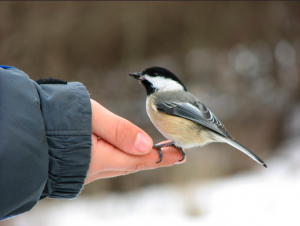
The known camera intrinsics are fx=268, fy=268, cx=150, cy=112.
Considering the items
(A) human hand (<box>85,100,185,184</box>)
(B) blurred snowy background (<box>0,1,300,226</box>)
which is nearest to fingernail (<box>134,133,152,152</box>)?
(A) human hand (<box>85,100,185,184</box>)

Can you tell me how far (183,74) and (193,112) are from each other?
128cm

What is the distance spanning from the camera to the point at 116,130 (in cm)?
99

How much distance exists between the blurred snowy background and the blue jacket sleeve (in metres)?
1.34

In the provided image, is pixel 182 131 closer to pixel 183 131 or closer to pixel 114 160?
pixel 183 131

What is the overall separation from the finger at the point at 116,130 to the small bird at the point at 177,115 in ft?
0.75

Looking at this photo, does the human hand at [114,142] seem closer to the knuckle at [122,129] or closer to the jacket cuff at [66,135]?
the knuckle at [122,129]

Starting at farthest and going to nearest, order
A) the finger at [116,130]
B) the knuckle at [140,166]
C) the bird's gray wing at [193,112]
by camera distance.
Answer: the bird's gray wing at [193,112]
the knuckle at [140,166]
the finger at [116,130]

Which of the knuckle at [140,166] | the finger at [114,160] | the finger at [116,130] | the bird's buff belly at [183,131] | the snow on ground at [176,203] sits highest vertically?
the finger at [116,130]

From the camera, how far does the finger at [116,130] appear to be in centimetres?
97

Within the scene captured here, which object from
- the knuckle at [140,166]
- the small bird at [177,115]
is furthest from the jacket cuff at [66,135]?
the small bird at [177,115]

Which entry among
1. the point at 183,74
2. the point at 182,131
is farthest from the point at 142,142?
the point at 183,74

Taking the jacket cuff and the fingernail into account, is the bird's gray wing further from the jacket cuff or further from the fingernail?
the jacket cuff

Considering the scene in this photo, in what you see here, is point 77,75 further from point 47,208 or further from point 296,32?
point 296,32

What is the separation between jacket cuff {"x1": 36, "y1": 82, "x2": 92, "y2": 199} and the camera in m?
0.81
